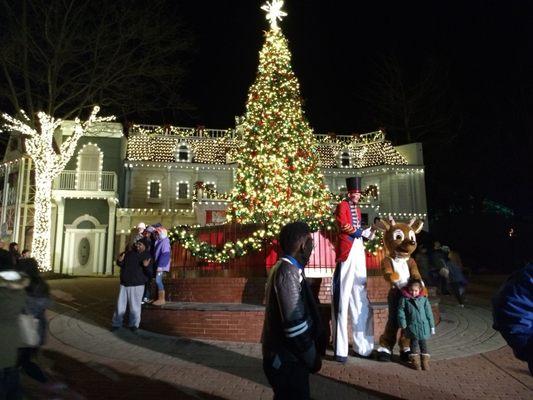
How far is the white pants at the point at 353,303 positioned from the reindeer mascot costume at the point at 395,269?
265mm

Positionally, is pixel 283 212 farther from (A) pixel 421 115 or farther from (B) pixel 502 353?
(A) pixel 421 115

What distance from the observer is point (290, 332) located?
124 inches

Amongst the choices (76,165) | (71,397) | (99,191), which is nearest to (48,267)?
(99,191)

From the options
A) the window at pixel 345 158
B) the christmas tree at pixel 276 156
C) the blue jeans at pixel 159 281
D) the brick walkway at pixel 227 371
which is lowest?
the brick walkway at pixel 227 371

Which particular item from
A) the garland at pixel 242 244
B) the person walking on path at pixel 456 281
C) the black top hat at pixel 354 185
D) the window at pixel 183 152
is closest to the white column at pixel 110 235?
the window at pixel 183 152

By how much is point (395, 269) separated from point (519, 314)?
419cm

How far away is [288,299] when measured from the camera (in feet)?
10.5

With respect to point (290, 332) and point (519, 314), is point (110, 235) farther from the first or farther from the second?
point (519, 314)

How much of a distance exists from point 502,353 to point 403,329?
200 cm

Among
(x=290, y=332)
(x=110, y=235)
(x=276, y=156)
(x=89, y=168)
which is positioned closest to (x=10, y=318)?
(x=290, y=332)

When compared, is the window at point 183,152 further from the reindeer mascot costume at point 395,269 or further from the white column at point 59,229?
A: the reindeer mascot costume at point 395,269

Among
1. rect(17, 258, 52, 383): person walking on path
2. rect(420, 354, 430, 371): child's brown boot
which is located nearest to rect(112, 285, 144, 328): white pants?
rect(17, 258, 52, 383): person walking on path

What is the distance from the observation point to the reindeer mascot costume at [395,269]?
650 centimetres

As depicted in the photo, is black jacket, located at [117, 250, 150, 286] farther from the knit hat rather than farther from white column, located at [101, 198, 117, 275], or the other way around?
white column, located at [101, 198, 117, 275]
